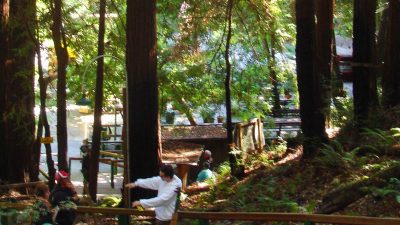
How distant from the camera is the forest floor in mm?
10227

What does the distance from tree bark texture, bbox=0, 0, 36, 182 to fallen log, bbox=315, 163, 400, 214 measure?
35.2 ft

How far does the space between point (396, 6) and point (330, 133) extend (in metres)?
3.99

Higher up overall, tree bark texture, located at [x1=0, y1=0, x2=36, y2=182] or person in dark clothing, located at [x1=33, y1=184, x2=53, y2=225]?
tree bark texture, located at [x1=0, y1=0, x2=36, y2=182]

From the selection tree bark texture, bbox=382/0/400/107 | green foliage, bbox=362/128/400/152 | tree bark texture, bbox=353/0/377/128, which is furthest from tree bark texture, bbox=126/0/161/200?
tree bark texture, bbox=382/0/400/107

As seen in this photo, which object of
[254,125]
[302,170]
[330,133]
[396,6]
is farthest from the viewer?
[254,125]

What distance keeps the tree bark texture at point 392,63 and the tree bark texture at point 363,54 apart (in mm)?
1287

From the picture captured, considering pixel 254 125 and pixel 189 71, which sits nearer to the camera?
pixel 254 125

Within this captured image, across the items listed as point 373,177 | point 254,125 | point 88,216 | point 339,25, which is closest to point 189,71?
point 254,125

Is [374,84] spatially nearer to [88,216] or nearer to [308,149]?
[308,149]

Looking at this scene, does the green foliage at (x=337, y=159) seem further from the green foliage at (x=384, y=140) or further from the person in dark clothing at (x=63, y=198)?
the person in dark clothing at (x=63, y=198)

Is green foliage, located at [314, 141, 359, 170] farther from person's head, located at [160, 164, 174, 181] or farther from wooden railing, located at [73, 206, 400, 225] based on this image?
wooden railing, located at [73, 206, 400, 225]

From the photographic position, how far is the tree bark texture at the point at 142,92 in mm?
13656

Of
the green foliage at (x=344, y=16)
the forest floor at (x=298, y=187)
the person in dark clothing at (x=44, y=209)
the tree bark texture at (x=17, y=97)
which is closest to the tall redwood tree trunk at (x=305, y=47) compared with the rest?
the forest floor at (x=298, y=187)

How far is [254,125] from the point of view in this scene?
21000mm
